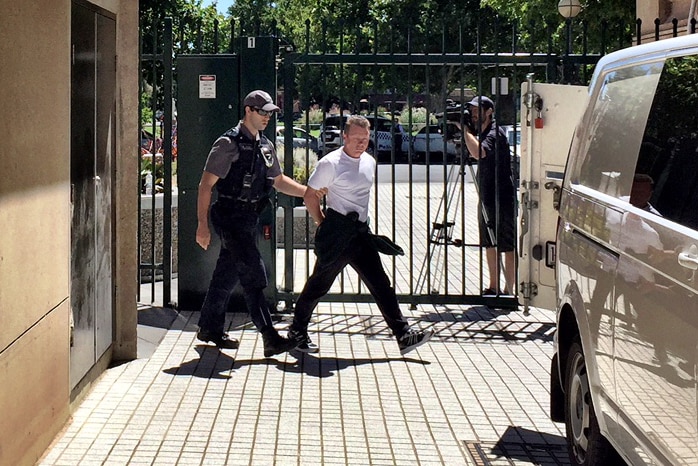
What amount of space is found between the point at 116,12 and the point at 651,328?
16.4 feet

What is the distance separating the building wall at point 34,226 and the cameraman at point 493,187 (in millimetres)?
4612

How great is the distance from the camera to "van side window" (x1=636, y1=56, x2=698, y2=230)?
371 cm

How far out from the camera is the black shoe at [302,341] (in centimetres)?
826

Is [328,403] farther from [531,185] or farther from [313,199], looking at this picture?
[531,185]

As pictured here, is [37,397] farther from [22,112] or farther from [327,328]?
[327,328]

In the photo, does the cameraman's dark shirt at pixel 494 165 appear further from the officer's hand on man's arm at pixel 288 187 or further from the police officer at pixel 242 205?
the police officer at pixel 242 205

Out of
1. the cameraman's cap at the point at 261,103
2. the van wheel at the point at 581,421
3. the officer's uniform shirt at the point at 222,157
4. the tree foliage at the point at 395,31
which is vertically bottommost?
the van wheel at the point at 581,421

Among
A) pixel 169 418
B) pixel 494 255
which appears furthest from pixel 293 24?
pixel 169 418

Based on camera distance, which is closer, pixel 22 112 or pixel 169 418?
pixel 22 112

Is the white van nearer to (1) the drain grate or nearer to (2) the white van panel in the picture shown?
(1) the drain grate

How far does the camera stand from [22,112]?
5.04m

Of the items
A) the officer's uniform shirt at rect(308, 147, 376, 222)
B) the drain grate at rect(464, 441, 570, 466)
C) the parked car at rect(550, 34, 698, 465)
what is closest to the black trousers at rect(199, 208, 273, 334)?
the officer's uniform shirt at rect(308, 147, 376, 222)

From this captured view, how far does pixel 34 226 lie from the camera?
5324mm

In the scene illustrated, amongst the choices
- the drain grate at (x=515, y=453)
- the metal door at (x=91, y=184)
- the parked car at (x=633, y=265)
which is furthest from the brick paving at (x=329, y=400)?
the parked car at (x=633, y=265)
